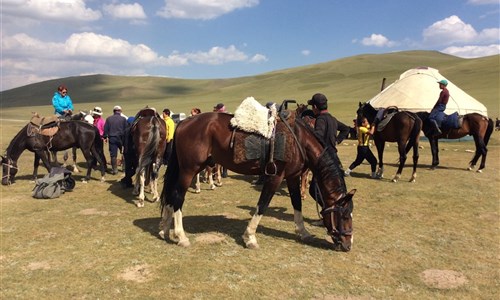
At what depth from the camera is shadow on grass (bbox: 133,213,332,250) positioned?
6.50m

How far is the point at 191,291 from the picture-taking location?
4656mm

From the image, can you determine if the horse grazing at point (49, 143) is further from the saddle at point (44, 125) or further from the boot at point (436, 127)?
the boot at point (436, 127)

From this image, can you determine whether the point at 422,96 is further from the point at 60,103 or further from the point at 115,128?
the point at 60,103

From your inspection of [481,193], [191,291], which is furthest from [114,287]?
[481,193]

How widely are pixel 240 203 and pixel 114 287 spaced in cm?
465

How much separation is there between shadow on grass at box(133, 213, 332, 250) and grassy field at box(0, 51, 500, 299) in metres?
0.02

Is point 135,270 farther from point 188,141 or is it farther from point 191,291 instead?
point 188,141

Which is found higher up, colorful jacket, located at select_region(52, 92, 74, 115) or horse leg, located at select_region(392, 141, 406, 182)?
colorful jacket, located at select_region(52, 92, 74, 115)

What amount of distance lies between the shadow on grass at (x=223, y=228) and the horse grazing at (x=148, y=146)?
5.40ft

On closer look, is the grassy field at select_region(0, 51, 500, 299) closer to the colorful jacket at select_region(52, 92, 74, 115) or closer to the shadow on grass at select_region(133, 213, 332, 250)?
A: the shadow on grass at select_region(133, 213, 332, 250)

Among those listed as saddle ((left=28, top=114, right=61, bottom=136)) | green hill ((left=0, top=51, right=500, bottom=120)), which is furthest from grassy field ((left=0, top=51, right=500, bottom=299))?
green hill ((left=0, top=51, right=500, bottom=120))

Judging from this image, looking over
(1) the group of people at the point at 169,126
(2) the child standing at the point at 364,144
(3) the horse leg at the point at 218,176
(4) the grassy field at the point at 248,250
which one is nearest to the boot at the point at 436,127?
(1) the group of people at the point at 169,126

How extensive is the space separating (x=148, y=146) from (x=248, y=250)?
4268 mm

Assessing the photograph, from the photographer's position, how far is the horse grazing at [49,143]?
11008 mm
